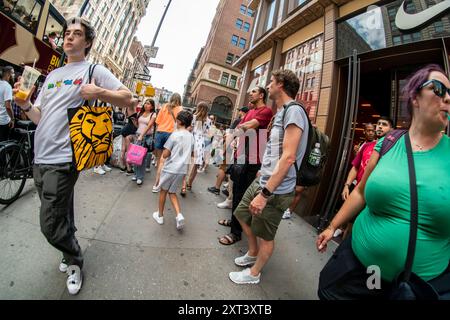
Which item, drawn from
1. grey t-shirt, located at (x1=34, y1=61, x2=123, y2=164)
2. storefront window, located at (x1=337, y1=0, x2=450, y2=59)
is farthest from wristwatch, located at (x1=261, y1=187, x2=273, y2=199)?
storefront window, located at (x1=337, y1=0, x2=450, y2=59)

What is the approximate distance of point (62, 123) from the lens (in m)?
1.71

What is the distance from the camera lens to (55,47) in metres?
8.92

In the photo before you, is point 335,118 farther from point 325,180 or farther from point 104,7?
point 104,7

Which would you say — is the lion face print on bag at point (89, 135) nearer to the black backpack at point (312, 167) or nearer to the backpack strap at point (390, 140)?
the black backpack at point (312, 167)

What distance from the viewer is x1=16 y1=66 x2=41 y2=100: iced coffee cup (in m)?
1.66

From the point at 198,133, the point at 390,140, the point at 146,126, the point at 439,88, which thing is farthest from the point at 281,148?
the point at 146,126

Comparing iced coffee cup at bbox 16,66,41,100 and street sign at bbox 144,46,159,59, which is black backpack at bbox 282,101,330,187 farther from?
street sign at bbox 144,46,159,59

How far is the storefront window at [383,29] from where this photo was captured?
4.02 metres

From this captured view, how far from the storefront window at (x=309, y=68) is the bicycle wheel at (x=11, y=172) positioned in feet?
21.7

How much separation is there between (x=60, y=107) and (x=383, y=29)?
6.45 meters

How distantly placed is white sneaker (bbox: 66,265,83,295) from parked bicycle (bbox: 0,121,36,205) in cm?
196

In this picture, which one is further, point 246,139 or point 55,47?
point 55,47
